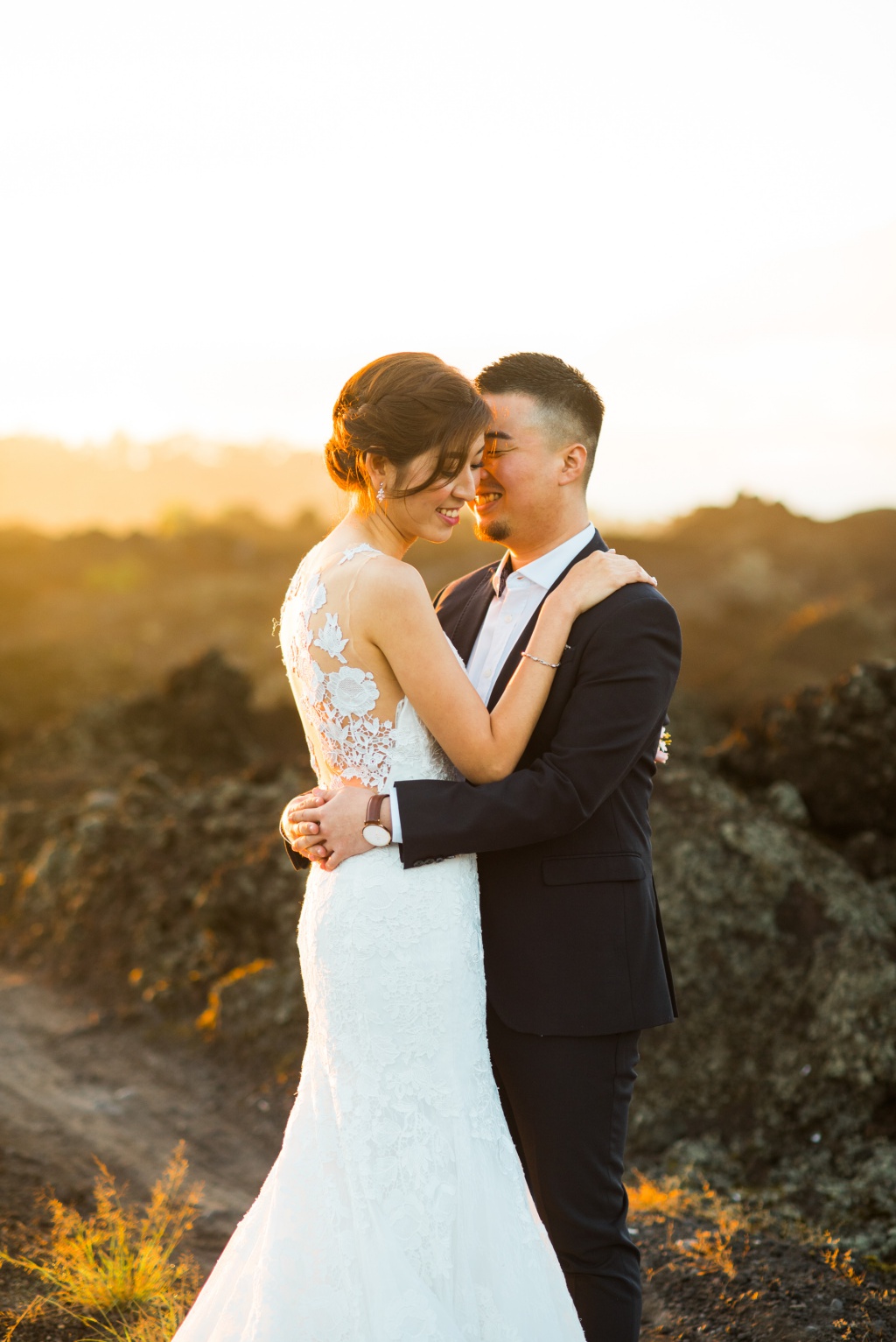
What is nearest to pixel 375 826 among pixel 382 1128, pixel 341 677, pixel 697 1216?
pixel 341 677

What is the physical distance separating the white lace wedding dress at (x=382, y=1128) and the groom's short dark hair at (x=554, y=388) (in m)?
0.82

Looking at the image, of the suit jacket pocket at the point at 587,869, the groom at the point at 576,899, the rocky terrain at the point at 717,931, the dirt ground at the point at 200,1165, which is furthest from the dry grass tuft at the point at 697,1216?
the suit jacket pocket at the point at 587,869

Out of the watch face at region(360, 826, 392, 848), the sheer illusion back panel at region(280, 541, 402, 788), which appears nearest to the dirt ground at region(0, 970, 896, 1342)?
the watch face at region(360, 826, 392, 848)

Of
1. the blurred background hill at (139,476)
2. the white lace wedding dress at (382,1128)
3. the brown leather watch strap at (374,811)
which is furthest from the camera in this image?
the blurred background hill at (139,476)

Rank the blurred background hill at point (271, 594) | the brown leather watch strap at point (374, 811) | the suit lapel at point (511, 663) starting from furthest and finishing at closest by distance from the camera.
→ the blurred background hill at point (271, 594), the suit lapel at point (511, 663), the brown leather watch strap at point (374, 811)

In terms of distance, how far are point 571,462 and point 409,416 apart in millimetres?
700

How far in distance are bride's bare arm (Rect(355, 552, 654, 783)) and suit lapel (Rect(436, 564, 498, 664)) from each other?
1.87 ft

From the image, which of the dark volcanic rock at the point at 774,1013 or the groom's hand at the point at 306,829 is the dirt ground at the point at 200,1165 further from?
the groom's hand at the point at 306,829

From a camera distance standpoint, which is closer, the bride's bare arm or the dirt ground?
the bride's bare arm

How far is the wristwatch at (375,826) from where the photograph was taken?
8.98 ft

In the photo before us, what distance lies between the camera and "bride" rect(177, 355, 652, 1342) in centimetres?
264

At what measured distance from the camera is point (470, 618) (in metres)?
3.48

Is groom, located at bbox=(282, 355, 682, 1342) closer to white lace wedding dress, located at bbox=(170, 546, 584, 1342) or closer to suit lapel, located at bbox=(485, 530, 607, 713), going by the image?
suit lapel, located at bbox=(485, 530, 607, 713)

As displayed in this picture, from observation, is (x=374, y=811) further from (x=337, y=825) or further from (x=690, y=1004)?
(x=690, y=1004)
